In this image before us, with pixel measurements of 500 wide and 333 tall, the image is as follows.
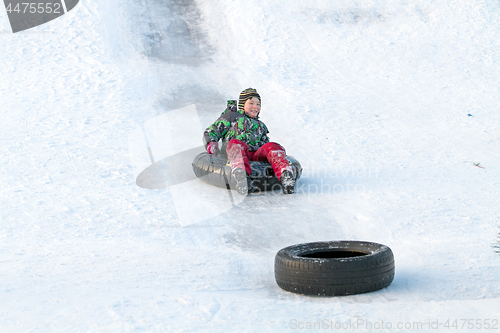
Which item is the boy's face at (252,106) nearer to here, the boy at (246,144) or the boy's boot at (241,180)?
the boy at (246,144)

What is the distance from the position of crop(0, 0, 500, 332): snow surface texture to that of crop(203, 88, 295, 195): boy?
208mm

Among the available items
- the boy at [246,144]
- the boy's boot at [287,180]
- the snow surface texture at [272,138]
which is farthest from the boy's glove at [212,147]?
the boy's boot at [287,180]

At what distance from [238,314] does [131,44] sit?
6603 mm

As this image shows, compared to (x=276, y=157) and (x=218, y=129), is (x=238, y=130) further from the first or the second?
(x=276, y=157)

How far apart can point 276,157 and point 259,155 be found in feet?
0.87

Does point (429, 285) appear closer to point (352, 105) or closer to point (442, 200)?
point (442, 200)

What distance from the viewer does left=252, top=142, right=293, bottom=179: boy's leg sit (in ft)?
13.4

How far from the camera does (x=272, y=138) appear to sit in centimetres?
570

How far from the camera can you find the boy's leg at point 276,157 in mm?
4078

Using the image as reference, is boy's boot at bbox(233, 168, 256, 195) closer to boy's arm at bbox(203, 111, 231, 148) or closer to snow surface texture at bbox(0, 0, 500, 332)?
snow surface texture at bbox(0, 0, 500, 332)

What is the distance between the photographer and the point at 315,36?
838 centimetres

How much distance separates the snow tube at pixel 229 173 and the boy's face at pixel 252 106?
56 cm

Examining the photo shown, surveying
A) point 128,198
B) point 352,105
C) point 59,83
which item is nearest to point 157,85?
point 59,83

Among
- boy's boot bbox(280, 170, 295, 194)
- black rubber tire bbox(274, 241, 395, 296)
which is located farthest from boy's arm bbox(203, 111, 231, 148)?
black rubber tire bbox(274, 241, 395, 296)
